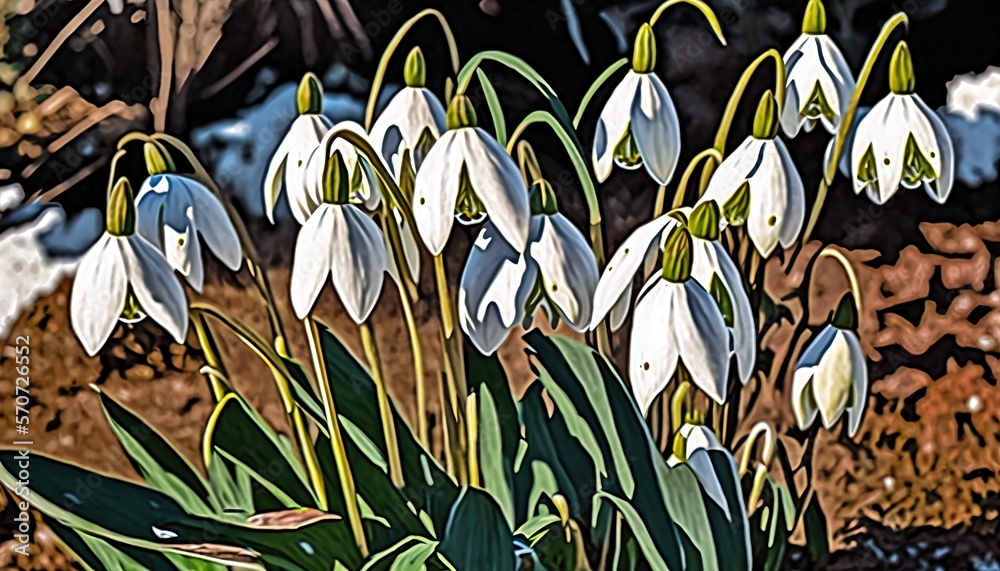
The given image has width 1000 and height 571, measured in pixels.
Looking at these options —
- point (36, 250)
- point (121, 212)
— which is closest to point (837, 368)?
point (121, 212)

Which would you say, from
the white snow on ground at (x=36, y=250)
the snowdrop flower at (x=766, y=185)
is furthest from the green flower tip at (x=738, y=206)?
the white snow on ground at (x=36, y=250)

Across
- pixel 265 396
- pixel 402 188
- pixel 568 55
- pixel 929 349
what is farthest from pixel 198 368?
pixel 929 349

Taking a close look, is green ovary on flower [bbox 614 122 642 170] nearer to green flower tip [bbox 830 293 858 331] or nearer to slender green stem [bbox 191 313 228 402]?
green flower tip [bbox 830 293 858 331]

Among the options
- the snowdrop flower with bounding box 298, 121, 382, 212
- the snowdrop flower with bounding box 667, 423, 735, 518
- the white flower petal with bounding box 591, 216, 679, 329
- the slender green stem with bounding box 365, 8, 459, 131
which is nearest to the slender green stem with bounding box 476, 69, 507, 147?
the slender green stem with bounding box 365, 8, 459, 131

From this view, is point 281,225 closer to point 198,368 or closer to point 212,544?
point 198,368

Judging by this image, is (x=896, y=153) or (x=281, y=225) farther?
(x=281, y=225)

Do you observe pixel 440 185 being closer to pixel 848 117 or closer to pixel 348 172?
pixel 348 172
